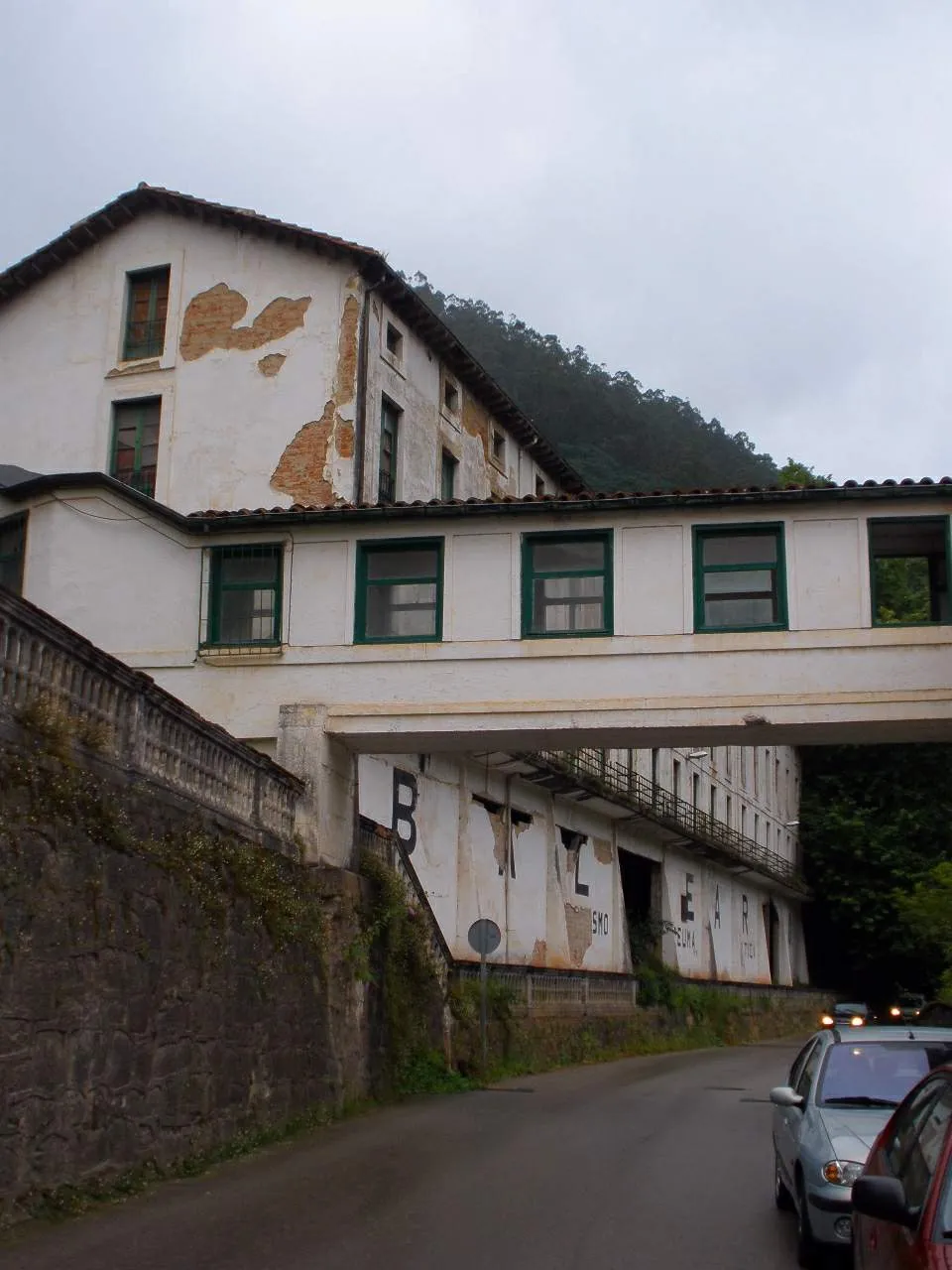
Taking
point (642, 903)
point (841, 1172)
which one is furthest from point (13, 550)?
point (642, 903)

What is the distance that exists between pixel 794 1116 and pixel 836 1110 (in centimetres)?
58

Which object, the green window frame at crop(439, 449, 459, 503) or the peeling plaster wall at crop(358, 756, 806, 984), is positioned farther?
the green window frame at crop(439, 449, 459, 503)

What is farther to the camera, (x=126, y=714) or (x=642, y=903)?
(x=642, y=903)

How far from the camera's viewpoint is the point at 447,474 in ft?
111

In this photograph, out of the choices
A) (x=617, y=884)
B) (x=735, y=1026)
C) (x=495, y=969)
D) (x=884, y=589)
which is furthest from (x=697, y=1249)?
(x=884, y=589)

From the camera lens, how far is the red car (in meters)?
5.30

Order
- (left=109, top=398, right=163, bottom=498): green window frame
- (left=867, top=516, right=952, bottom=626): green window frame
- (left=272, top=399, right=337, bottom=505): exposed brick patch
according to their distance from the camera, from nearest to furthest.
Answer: (left=867, top=516, right=952, bottom=626): green window frame, (left=272, top=399, right=337, bottom=505): exposed brick patch, (left=109, top=398, right=163, bottom=498): green window frame

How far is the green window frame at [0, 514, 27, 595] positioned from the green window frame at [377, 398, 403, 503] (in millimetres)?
9050

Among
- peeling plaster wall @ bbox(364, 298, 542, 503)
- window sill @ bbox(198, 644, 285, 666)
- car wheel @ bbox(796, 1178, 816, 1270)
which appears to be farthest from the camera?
peeling plaster wall @ bbox(364, 298, 542, 503)

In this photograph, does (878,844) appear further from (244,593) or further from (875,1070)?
(875,1070)

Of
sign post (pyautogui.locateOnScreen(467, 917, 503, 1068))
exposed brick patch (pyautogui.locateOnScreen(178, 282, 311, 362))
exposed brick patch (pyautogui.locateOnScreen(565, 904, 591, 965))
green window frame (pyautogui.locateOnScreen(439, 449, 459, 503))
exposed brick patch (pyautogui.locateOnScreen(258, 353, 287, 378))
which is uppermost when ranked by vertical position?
exposed brick patch (pyautogui.locateOnScreen(178, 282, 311, 362))

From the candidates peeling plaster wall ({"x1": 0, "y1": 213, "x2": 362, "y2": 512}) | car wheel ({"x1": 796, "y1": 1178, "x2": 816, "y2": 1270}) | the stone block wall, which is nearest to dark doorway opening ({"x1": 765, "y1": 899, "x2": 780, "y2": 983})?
peeling plaster wall ({"x1": 0, "y1": 213, "x2": 362, "y2": 512})

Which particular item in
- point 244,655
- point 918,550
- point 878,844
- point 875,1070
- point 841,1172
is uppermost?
point 918,550

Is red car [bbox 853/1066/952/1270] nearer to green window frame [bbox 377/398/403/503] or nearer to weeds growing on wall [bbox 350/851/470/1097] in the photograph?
weeds growing on wall [bbox 350/851/470/1097]
